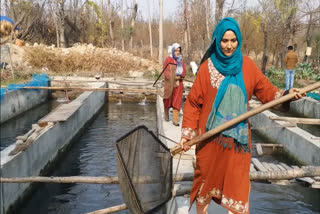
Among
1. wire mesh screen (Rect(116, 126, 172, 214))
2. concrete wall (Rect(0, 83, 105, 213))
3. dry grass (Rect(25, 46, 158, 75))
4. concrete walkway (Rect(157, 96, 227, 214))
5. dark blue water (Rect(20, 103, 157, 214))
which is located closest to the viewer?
wire mesh screen (Rect(116, 126, 172, 214))

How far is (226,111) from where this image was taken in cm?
270

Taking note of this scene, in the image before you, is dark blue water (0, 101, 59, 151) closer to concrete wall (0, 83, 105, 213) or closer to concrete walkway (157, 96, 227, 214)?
concrete wall (0, 83, 105, 213)

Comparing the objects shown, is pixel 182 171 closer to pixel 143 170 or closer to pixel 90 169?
pixel 143 170

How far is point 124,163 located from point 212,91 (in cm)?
88

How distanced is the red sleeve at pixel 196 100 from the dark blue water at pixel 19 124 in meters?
7.14

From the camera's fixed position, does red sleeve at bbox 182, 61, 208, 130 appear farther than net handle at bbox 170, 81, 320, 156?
Yes

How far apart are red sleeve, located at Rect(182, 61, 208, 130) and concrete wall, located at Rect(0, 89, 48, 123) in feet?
31.0

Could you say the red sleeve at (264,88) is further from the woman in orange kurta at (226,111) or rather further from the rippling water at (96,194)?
the rippling water at (96,194)

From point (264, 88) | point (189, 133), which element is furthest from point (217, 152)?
point (264, 88)

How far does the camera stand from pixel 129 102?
1577 centimetres

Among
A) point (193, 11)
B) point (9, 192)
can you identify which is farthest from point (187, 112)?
point (193, 11)

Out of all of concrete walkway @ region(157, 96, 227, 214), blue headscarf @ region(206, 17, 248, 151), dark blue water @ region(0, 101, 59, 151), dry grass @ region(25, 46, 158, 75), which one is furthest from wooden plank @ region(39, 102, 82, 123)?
dry grass @ region(25, 46, 158, 75)

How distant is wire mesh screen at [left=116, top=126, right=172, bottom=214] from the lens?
275 centimetres

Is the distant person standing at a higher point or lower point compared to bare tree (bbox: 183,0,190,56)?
lower
